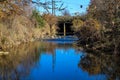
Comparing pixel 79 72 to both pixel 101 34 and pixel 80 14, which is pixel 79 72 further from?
pixel 80 14

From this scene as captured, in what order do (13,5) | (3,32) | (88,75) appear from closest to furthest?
(13,5) → (88,75) → (3,32)

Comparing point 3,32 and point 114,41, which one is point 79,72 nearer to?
point 114,41

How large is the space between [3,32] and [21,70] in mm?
11276

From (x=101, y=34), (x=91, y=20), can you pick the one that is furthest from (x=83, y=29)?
(x=101, y=34)

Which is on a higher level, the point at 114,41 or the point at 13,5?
the point at 13,5

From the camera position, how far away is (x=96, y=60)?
17.5 metres

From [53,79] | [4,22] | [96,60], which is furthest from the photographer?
[4,22]

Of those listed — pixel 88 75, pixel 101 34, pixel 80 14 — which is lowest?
pixel 88 75

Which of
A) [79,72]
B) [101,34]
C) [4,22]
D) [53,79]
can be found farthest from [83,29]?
[53,79]

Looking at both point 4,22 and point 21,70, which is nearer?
point 21,70

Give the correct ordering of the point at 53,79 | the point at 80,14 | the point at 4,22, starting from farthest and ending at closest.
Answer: the point at 80,14
the point at 4,22
the point at 53,79

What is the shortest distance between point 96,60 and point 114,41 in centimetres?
354

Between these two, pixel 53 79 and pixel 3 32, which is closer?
pixel 53 79

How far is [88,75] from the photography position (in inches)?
494
